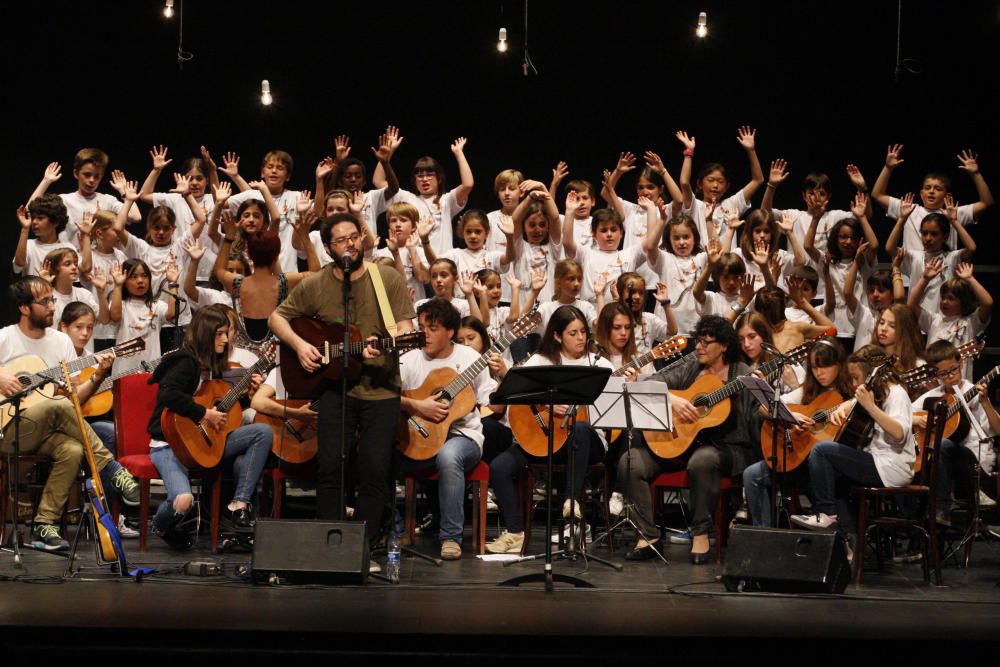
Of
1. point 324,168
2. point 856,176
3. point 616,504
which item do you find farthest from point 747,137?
point 616,504

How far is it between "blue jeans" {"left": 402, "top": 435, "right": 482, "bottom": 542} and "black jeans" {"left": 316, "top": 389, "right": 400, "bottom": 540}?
682 mm

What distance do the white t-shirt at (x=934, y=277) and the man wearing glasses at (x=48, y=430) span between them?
6082mm

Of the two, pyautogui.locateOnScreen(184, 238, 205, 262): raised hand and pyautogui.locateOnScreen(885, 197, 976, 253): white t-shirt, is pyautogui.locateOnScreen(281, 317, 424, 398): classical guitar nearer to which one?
pyautogui.locateOnScreen(184, 238, 205, 262): raised hand

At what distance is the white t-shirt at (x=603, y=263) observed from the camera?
9258mm

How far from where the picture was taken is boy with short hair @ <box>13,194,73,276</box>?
8.91 meters

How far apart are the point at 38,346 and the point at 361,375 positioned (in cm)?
247

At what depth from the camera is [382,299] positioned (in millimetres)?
6039

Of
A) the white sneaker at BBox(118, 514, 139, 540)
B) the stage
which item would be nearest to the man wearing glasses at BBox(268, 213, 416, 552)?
the stage

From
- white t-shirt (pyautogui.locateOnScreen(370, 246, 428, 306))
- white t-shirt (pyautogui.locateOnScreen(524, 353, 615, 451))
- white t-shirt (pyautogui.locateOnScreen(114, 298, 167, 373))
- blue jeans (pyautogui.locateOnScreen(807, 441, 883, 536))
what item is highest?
white t-shirt (pyautogui.locateOnScreen(370, 246, 428, 306))

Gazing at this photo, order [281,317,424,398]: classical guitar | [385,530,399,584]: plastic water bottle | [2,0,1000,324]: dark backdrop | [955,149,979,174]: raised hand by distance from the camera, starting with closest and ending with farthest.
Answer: [385,530,399,584]: plastic water bottle
[281,317,424,398]: classical guitar
[955,149,979,174]: raised hand
[2,0,1000,324]: dark backdrop

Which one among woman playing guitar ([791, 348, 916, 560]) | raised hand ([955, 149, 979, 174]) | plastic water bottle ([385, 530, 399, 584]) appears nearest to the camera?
plastic water bottle ([385, 530, 399, 584])

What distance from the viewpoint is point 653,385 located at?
6402mm

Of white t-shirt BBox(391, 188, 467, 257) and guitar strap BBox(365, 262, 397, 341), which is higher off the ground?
white t-shirt BBox(391, 188, 467, 257)

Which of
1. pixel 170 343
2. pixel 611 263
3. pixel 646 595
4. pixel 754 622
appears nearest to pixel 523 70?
pixel 611 263
